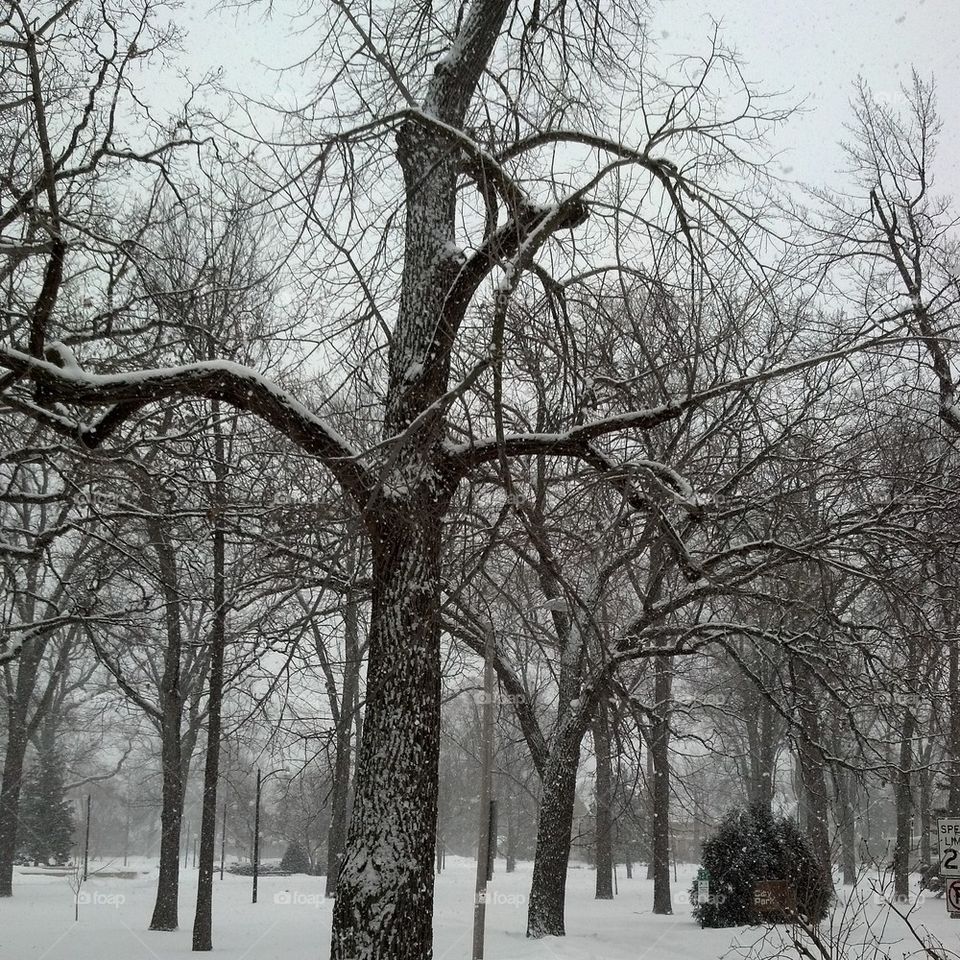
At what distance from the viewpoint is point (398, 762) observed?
18.6ft

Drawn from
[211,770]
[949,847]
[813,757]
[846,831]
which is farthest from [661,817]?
[949,847]

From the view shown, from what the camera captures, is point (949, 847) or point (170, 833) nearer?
point (949, 847)

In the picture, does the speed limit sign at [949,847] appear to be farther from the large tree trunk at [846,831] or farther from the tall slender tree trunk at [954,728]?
the large tree trunk at [846,831]

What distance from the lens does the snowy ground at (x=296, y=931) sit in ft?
40.4

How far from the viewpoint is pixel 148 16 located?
8141 mm

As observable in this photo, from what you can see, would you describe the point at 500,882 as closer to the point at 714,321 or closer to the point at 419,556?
the point at 714,321

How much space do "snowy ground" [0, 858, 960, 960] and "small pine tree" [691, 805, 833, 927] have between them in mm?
793

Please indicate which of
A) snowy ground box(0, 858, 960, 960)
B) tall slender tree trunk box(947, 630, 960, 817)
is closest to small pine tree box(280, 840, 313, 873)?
snowy ground box(0, 858, 960, 960)

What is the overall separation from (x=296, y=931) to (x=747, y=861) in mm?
8109

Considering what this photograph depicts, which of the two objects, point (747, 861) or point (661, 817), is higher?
point (661, 817)

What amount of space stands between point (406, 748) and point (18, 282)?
718cm

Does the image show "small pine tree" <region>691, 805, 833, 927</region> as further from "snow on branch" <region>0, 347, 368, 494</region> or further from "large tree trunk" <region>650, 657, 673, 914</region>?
"snow on branch" <region>0, 347, 368, 494</region>

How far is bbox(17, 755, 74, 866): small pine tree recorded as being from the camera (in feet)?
109

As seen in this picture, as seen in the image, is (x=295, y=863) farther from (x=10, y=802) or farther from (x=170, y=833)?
(x=170, y=833)
